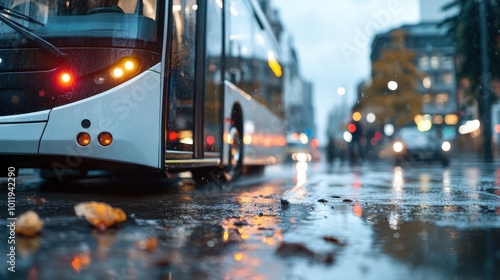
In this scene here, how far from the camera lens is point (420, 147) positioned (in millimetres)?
25297

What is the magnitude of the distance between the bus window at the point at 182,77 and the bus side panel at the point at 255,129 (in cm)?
187

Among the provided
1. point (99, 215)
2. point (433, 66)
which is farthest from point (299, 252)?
point (433, 66)

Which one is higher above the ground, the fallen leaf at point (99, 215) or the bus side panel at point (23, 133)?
the bus side panel at point (23, 133)

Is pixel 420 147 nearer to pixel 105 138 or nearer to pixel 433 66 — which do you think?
pixel 105 138

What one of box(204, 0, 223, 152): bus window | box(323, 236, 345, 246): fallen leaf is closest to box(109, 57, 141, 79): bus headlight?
box(204, 0, 223, 152): bus window

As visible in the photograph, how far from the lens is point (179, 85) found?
7.39 m

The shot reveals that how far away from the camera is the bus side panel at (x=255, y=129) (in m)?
10.1

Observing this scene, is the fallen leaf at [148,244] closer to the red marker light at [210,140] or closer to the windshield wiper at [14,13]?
the windshield wiper at [14,13]

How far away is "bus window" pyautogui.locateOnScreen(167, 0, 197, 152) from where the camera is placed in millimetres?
7137

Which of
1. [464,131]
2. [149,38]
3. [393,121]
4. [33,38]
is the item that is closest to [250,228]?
[149,38]

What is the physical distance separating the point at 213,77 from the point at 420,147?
60.0ft

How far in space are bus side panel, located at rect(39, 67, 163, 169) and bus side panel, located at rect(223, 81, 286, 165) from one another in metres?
3.15

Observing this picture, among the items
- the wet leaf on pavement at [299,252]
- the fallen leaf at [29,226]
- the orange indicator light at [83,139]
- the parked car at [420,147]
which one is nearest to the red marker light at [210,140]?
the orange indicator light at [83,139]

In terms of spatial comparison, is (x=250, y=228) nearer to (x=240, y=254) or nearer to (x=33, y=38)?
(x=240, y=254)
